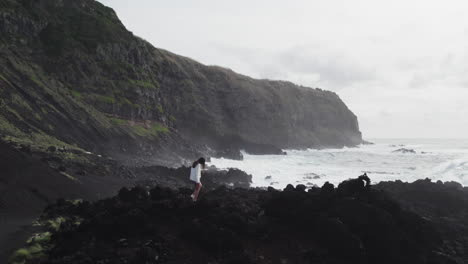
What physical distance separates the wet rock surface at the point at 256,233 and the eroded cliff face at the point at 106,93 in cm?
1750

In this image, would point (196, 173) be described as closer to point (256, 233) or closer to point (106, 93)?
point (256, 233)

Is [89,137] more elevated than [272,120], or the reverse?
[272,120]

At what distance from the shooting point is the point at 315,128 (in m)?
118

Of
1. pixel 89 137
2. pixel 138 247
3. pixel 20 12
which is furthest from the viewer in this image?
pixel 20 12

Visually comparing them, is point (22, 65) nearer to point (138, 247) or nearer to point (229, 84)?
point (138, 247)

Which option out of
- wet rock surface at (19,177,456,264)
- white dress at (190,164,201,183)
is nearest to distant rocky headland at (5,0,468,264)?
wet rock surface at (19,177,456,264)

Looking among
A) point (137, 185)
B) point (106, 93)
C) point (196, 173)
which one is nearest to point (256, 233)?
point (196, 173)

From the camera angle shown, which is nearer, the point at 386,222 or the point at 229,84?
the point at 386,222

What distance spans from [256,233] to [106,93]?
41.8 meters

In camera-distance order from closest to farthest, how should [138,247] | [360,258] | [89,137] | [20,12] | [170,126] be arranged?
[138,247] < [360,258] < [89,137] < [20,12] < [170,126]

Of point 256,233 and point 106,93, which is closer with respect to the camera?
point 256,233

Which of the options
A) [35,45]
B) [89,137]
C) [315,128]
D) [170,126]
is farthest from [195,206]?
[315,128]

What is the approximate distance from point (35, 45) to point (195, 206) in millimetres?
40762

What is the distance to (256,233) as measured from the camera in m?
9.55
